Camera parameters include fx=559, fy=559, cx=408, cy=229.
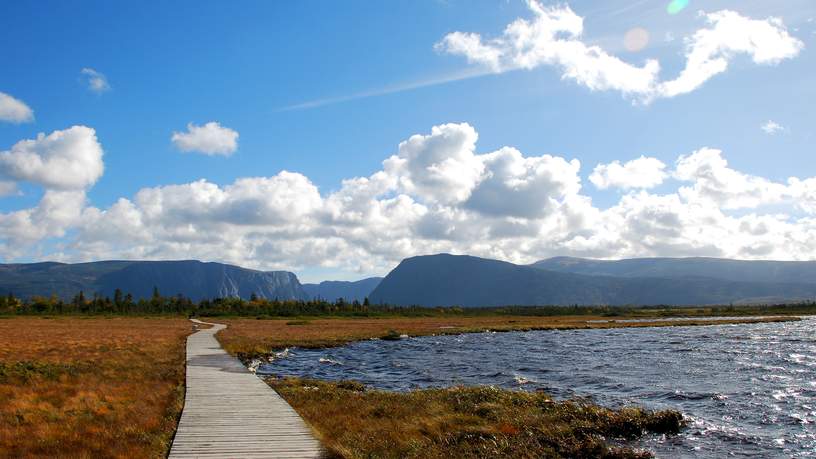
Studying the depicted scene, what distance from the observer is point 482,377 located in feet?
123

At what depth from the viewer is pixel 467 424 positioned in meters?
20.8

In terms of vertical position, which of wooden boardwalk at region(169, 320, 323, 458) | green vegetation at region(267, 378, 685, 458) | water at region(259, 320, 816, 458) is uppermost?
wooden boardwalk at region(169, 320, 323, 458)

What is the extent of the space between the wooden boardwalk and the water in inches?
404

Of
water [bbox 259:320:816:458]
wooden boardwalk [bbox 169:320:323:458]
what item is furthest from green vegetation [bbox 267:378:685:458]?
water [bbox 259:320:816:458]

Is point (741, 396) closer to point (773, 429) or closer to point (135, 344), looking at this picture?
point (773, 429)

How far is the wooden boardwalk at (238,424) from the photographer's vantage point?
15207mm

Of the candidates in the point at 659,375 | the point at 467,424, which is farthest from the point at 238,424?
the point at 659,375

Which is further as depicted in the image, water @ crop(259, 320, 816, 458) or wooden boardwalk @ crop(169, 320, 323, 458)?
water @ crop(259, 320, 816, 458)

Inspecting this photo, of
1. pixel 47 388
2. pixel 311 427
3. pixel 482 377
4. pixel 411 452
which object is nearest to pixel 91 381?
pixel 47 388

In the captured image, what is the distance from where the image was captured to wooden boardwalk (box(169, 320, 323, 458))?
15207 millimetres

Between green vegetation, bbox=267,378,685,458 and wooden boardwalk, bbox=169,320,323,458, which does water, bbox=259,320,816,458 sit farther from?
wooden boardwalk, bbox=169,320,323,458

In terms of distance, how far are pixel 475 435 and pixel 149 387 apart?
1688cm

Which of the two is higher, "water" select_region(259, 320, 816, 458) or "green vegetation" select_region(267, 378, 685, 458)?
"green vegetation" select_region(267, 378, 685, 458)

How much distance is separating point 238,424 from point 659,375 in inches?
1177
